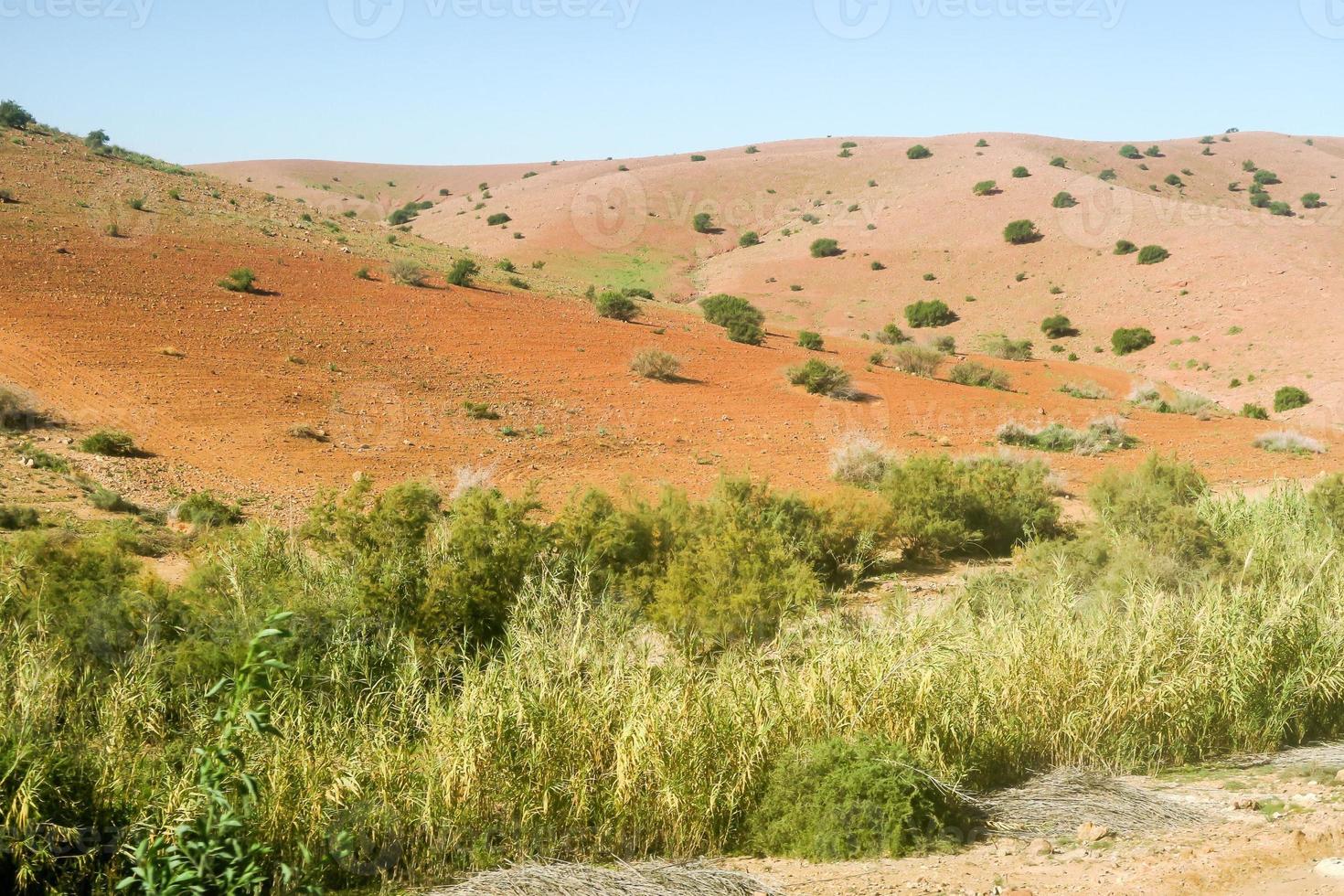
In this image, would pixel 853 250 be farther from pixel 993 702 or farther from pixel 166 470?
pixel 993 702

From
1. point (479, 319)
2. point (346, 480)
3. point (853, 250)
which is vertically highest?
point (853, 250)

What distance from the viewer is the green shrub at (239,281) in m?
24.1

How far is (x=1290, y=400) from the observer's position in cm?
3014

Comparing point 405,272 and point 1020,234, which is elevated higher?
point 1020,234

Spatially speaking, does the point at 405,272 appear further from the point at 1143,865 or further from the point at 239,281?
the point at 1143,865

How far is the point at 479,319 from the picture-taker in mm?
26547

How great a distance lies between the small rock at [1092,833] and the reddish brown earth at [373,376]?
297 inches

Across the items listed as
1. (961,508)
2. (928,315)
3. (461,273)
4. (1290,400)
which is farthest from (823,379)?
(928,315)

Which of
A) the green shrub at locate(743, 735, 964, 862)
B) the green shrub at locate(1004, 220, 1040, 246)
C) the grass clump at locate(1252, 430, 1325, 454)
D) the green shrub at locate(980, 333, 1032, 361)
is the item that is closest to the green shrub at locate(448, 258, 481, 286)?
the green shrub at locate(980, 333, 1032, 361)

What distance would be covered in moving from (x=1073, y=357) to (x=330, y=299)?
89.6 feet

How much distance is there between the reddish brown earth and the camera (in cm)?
1641

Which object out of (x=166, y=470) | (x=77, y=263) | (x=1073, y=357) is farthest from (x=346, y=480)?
(x=1073, y=357)

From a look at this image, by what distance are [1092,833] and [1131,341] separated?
37.5m

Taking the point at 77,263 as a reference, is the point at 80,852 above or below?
below
